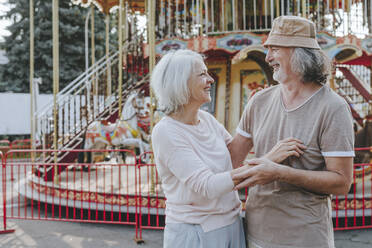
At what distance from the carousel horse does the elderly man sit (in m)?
7.35

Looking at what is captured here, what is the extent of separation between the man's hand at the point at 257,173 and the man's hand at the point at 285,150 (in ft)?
0.12

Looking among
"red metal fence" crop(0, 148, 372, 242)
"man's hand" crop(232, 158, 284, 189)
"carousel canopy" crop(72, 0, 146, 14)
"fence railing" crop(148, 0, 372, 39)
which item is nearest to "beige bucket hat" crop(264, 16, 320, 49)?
"man's hand" crop(232, 158, 284, 189)

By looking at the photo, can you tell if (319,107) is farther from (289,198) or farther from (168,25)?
(168,25)

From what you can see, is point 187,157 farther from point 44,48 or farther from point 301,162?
point 44,48

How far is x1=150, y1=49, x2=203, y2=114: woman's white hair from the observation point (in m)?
1.66

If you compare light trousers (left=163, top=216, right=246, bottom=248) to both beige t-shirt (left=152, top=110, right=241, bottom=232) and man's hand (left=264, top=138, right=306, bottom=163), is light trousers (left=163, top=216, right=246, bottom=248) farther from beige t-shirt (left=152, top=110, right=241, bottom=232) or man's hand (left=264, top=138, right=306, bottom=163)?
man's hand (left=264, top=138, right=306, bottom=163)

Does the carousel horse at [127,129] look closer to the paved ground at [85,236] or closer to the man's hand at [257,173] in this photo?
the paved ground at [85,236]

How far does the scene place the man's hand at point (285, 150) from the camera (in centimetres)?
147

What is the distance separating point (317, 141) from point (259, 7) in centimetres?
772

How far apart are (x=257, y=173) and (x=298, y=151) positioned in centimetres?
19

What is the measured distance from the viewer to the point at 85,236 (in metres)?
5.51

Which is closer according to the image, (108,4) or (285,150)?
(285,150)

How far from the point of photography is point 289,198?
156 centimetres

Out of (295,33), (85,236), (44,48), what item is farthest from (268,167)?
(44,48)
